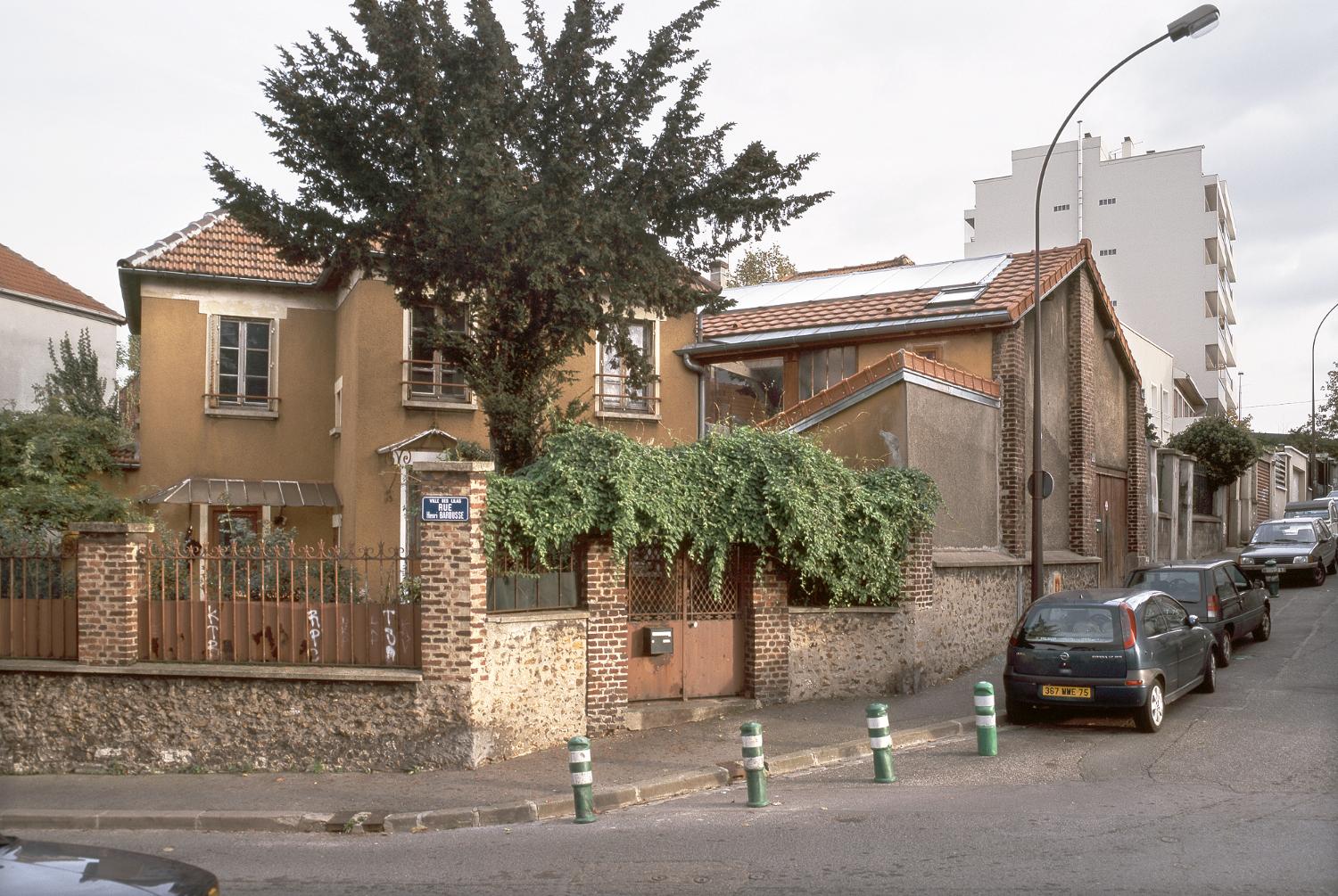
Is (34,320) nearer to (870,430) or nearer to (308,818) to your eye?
(870,430)

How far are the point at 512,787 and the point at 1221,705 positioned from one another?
29.1 feet

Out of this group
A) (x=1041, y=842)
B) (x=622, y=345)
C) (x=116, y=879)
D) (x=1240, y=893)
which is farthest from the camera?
(x=622, y=345)

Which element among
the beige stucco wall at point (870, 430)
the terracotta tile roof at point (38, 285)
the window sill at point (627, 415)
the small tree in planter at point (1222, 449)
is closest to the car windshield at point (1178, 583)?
the beige stucco wall at point (870, 430)

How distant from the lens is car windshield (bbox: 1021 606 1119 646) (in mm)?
13016

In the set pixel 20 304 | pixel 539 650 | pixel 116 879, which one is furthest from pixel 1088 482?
pixel 20 304

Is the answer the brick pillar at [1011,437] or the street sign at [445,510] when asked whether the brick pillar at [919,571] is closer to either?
the brick pillar at [1011,437]

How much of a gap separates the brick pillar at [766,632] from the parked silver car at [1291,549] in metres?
17.4

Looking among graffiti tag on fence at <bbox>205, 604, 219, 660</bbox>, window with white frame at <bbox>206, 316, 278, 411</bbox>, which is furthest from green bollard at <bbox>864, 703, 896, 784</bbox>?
window with white frame at <bbox>206, 316, 278, 411</bbox>

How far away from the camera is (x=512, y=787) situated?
35.2 feet

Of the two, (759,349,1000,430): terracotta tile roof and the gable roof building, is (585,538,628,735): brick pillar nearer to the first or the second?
(759,349,1000,430): terracotta tile roof

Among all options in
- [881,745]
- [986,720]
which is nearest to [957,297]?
[986,720]

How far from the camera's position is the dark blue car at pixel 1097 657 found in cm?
1277

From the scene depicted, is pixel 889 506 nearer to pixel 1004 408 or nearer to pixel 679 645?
pixel 679 645

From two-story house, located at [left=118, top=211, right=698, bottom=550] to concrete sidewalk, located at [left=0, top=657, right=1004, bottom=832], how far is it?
973 cm
